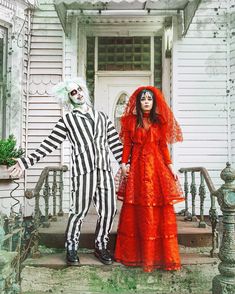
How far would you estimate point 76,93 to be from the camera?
12.4 ft

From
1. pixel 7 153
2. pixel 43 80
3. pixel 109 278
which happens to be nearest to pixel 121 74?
pixel 43 80

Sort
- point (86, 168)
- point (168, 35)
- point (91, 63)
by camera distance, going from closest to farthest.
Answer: point (86, 168), point (168, 35), point (91, 63)

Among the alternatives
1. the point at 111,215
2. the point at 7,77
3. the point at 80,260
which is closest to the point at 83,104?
the point at 111,215

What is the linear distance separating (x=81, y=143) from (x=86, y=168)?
0.84ft

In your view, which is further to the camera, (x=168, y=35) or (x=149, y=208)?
(x=168, y=35)

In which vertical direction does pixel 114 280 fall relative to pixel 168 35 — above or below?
below

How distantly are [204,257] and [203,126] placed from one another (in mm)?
3002

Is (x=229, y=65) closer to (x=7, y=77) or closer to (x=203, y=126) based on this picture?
(x=203, y=126)

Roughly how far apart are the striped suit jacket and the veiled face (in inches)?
4.4

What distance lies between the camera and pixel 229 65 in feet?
21.6

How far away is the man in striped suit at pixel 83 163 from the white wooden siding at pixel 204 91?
2930mm

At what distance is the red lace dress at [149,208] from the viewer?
351 centimetres

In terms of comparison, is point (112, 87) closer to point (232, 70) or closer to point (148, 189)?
point (232, 70)

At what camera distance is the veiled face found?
375cm
